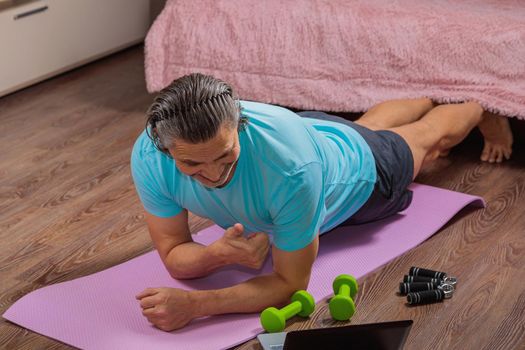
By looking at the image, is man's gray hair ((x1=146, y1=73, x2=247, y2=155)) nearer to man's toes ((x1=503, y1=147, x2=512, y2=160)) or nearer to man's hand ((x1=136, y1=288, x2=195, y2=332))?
man's hand ((x1=136, y1=288, x2=195, y2=332))

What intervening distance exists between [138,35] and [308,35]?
1303 millimetres

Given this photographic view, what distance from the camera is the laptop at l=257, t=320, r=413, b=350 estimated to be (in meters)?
1.45

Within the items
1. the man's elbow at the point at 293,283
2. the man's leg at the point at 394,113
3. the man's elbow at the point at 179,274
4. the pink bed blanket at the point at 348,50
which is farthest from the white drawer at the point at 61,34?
the man's elbow at the point at 293,283

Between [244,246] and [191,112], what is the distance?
37 centimetres

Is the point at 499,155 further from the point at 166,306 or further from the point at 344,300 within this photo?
the point at 166,306

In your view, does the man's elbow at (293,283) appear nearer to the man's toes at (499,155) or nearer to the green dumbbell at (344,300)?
the green dumbbell at (344,300)

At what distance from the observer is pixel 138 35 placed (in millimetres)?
3939

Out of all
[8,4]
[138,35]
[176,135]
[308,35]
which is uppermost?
[176,135]

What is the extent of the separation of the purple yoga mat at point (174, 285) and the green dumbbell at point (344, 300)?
0.06 metres

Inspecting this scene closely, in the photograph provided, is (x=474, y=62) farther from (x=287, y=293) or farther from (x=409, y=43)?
(x=287, y=293)

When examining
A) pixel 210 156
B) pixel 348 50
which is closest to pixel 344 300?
pixel 210 156

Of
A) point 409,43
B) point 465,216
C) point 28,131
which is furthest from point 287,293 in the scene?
point 28,131

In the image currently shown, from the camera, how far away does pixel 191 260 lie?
1.81 meters

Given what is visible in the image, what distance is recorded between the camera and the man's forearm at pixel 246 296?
1733 mm
